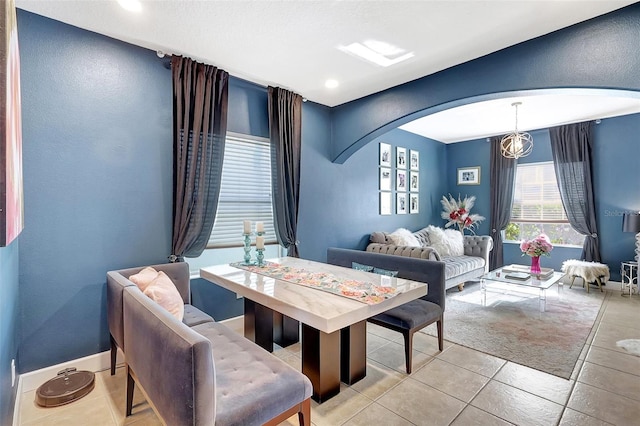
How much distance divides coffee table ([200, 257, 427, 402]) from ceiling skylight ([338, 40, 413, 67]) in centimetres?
204

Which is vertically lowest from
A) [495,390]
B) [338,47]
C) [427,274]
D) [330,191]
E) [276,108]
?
[495,390]

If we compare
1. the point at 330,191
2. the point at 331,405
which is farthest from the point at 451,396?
the point at 330,191

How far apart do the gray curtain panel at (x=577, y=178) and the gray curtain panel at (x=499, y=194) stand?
0.81 meters

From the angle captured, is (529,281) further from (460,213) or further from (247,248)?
(247,248)

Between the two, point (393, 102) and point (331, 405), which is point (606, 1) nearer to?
point (393, 102)

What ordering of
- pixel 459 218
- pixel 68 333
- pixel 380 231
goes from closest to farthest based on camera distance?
pixel 68 333 < pixel 380 231 < pixel 459 218

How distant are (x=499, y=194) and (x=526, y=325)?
11.5 feet

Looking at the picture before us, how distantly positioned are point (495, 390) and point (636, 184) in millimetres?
4827

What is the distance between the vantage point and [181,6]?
2162 mm

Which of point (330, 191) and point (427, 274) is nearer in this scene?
point (427, 274)

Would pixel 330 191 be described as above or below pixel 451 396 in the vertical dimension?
above

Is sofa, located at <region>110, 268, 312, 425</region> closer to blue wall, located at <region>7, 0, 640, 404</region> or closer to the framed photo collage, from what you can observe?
blue wall, located at <region>7, 0, 640, 404</region>

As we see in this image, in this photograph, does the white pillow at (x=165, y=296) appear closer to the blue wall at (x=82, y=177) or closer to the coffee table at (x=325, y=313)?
the coffee table at (x=325, y=313)

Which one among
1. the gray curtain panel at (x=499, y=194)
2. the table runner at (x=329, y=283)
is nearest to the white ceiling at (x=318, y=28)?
the table runner at (x=329, y=283)
